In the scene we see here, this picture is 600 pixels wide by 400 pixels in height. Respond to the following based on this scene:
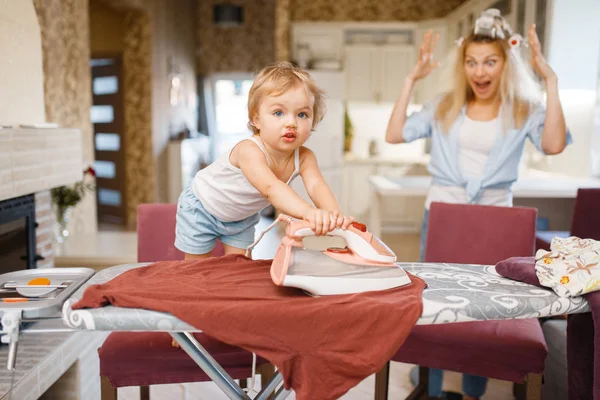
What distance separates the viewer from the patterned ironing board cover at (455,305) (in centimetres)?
112

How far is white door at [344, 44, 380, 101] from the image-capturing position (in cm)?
685

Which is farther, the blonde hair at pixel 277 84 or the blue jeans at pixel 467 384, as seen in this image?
the blue jeans at pixel 467 384

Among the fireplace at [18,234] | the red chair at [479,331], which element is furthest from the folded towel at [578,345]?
the fireplace at [18,234]

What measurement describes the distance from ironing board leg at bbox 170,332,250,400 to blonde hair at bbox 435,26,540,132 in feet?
4.59

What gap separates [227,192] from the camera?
1.55 metres

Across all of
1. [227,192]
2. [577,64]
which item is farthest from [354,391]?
[577,64]

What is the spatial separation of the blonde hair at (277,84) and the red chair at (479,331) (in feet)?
2.84

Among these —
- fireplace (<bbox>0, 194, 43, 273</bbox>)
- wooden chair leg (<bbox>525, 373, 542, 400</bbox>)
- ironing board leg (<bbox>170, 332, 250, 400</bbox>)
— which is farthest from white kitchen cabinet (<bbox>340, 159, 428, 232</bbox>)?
ironing board leg (<bbox>170, 332, 250, 400</bbox>)

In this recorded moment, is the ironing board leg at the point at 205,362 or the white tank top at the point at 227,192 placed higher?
the white tank top at the point at 227,192

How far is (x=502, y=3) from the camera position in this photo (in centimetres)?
498

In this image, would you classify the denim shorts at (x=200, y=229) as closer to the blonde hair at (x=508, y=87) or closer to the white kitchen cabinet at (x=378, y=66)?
the blonde hair at (x=508, y=87)

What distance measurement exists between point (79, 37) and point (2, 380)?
331 centimetres

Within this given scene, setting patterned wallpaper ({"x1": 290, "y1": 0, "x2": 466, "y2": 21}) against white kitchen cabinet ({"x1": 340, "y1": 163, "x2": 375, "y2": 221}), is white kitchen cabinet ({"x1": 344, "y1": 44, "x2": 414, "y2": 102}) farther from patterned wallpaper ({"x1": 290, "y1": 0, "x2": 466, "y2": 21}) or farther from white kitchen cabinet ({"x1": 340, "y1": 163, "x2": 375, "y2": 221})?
white kitchen cabinet ({"x1": 340, "y1": 163, "x2": 375, "y2": 221})

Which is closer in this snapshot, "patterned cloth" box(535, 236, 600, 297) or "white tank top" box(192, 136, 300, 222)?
"patterned cloth" box(535, 236, 600, 297)
